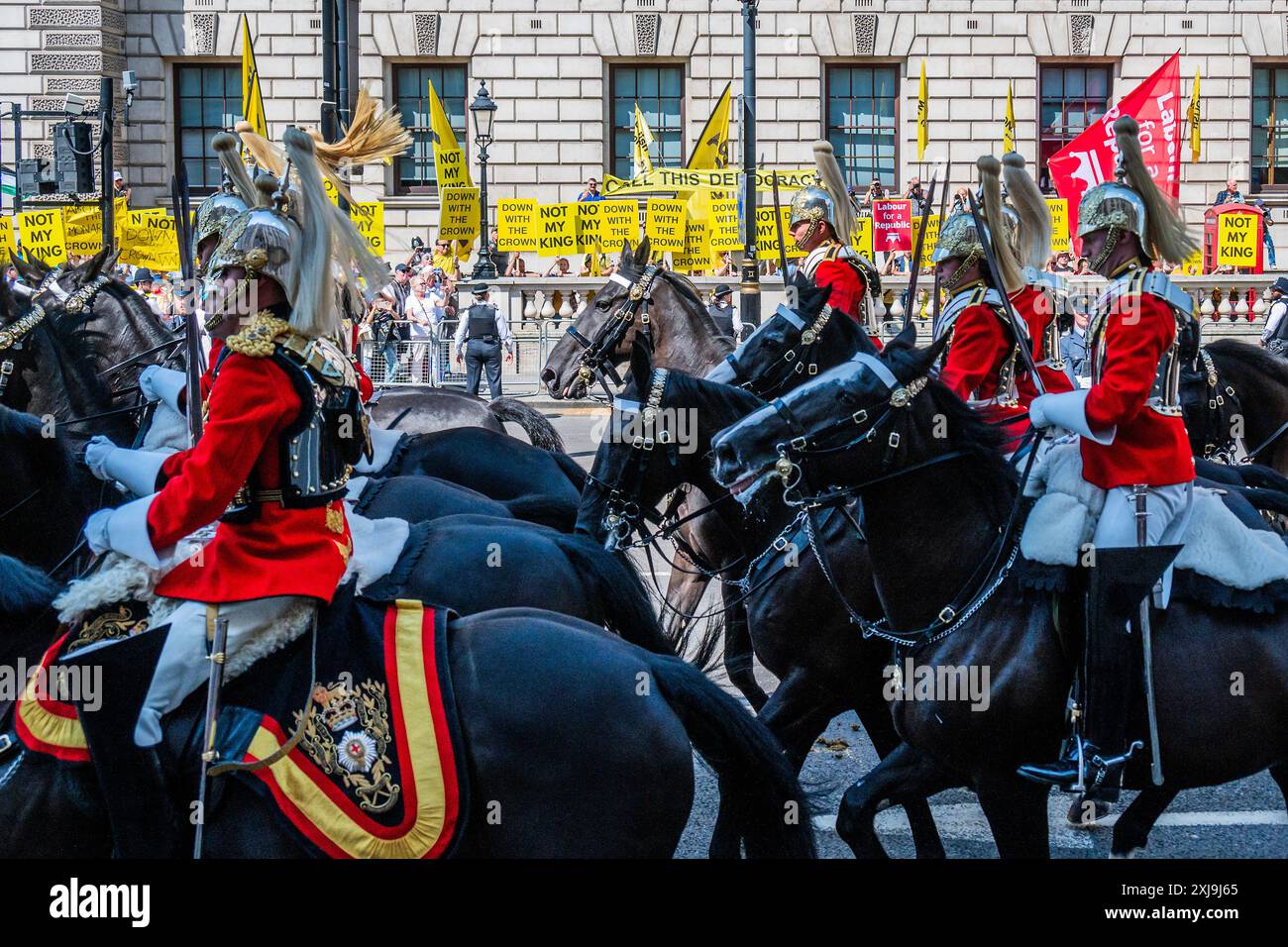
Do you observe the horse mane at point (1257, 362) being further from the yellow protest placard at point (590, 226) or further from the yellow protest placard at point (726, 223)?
the yellow protest placard at point (590, 226)

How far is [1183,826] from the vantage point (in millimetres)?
6609

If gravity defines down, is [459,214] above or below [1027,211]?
above

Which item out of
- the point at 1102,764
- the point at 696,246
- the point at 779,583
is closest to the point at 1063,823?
the point at 779,583

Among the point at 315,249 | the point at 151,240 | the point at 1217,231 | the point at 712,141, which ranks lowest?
the point at 315,249

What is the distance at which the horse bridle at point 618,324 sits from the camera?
938 centimetres

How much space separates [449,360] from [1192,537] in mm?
20627

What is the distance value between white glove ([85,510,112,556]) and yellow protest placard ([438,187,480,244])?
18.6 meters

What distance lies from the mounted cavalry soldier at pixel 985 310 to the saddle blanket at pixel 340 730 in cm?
302

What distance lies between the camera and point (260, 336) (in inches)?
157

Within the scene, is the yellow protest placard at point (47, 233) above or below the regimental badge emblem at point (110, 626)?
above

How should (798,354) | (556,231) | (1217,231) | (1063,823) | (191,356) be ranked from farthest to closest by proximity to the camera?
(1217,231) → (556,231) → (798,354) → (1063,823) → (191,356)

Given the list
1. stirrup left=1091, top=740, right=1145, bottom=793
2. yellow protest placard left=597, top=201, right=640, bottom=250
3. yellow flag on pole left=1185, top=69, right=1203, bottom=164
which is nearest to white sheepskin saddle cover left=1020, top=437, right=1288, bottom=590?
stirrup left=1091, top=740, right=1145, bottom=793

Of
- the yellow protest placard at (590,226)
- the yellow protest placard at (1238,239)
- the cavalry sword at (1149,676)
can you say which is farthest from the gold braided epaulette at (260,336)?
the yellow protest placard at (1238,239)

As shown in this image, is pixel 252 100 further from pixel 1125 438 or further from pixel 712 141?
pixel 712 141
